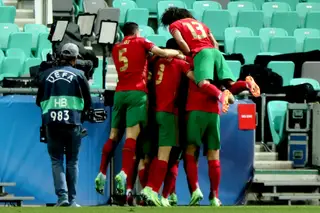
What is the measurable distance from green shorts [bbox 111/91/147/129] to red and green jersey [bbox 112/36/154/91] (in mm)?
64

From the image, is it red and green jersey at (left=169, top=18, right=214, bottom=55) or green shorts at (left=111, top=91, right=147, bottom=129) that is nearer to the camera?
red and green jersey at (left=169, top=18, right=214, bottom=55)

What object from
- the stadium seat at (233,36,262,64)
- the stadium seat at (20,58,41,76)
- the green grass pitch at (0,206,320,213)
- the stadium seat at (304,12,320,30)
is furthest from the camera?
the stadium seat at (304,12,320,30)

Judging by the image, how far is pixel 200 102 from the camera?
40.8 feet

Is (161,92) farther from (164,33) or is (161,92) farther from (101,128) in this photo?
(164,33)

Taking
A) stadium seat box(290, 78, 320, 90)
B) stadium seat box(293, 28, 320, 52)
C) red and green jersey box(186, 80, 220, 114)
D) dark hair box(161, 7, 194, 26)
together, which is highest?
dark hair box(161, 7, 194, 26)

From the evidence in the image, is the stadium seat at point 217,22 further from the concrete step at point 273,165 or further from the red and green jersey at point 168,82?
the red and green jersey at point 168,82

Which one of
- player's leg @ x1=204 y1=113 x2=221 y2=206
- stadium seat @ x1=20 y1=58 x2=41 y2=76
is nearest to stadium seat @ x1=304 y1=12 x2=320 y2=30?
stadium seat @ x1=20 y1=58 x2=41 y2=76

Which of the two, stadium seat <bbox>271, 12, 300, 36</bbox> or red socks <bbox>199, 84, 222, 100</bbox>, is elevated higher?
red socks <bbox>199, 84, 222, 100</bbox>

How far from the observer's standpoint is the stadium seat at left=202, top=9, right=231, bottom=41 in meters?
20.9

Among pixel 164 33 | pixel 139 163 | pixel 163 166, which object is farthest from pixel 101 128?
pixel 164 33

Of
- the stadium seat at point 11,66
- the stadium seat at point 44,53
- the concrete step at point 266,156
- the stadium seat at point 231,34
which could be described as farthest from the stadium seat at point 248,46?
the concrete step at point 266,156

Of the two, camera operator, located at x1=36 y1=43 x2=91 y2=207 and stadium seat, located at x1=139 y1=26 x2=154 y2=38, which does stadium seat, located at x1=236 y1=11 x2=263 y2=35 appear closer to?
stadium seat, located at x1=139 y1=26 x2=154 y2=38

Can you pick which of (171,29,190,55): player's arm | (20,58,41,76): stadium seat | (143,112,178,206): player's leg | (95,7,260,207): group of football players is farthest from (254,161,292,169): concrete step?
(20,58,41,76): stadium seat

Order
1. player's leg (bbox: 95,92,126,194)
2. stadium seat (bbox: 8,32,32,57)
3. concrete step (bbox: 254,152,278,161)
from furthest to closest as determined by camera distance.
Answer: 1. stadium seat (bbox: 8,32,32,57)
2. concrete step (bbox: 254,152,278,161)
3. player's leg (bbox: 95,92,126,194)
